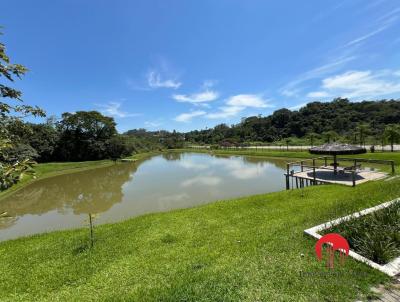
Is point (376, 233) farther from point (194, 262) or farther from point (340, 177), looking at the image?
point (340, 177)

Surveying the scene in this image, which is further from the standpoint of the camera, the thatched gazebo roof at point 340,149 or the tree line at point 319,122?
the tree line at point 319,122

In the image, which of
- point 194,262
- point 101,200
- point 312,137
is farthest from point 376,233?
point 312,137

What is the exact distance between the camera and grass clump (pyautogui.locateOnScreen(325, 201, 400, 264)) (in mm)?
4156

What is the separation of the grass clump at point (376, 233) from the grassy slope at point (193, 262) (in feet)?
1.61

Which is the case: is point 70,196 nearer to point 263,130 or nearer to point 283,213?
point 283,213

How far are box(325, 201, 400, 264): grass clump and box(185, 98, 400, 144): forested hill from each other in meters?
52.0

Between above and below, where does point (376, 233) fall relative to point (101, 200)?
above

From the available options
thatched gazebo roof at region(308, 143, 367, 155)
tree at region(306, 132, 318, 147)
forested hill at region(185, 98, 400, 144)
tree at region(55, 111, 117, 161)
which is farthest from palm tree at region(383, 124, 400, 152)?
tree at region(55, 111, 117, 161)

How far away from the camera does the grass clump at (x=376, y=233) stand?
13.6 feet

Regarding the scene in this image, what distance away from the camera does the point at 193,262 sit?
4.66 meters

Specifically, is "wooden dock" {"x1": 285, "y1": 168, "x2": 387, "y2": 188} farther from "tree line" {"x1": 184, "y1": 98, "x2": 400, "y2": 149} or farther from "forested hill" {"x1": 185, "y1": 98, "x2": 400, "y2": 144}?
"forested hill" {"x1": 185, "y1": 98, "x2": 400, "y2": 144}

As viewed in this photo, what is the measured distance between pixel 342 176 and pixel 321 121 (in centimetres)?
5888

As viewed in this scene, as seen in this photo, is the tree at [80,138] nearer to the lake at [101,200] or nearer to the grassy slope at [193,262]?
the lake at [101,200]

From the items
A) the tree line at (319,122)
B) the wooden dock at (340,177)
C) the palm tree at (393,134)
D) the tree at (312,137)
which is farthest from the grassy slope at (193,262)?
the tree line at (319,122)
